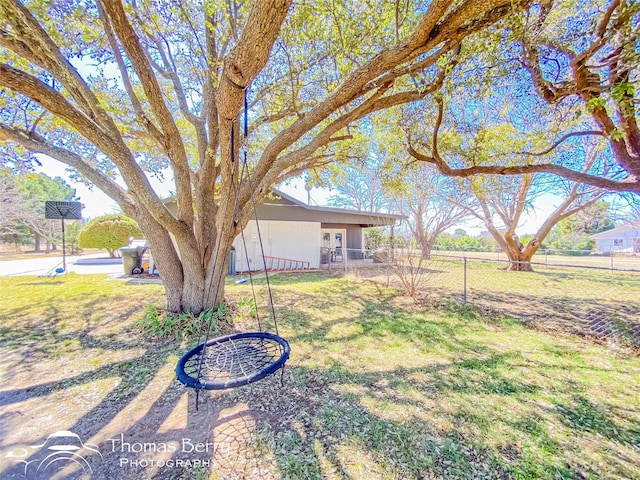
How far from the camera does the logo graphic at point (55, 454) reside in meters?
1.85

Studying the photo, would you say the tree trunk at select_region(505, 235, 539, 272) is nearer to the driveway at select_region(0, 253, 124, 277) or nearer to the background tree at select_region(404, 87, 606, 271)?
the background tree at select_region(404, 87, 606, 271)

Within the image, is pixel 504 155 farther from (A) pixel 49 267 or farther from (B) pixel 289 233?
(A) pixel 49 267

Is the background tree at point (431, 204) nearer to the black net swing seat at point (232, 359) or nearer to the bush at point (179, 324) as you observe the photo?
the bush at point (179, 324)

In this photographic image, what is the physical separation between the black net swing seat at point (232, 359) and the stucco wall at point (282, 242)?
26.5ft

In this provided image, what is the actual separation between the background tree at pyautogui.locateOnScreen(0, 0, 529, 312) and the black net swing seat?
1.61 meters

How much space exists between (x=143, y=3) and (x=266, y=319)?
5.64m

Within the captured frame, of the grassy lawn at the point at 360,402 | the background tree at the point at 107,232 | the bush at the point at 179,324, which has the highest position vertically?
the background tree at the point at 107,232

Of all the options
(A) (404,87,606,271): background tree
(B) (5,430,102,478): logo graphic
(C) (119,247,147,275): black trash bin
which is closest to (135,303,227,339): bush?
(B) (5,430,102,478): logo graphic

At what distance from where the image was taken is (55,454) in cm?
197

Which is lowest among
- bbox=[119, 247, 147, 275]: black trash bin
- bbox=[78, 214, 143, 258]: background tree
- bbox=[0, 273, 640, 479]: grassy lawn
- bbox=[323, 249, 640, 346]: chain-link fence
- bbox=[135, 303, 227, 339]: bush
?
bbox=[0, 273, 640, 479]: grassy lawn

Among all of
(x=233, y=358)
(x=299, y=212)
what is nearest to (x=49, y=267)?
(x=299, y=212)

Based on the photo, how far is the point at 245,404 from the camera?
8.48 feet

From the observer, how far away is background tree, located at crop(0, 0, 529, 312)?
2.86 m

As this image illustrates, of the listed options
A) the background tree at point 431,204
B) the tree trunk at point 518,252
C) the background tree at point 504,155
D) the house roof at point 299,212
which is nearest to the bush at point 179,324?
the background tree at point 504,155
